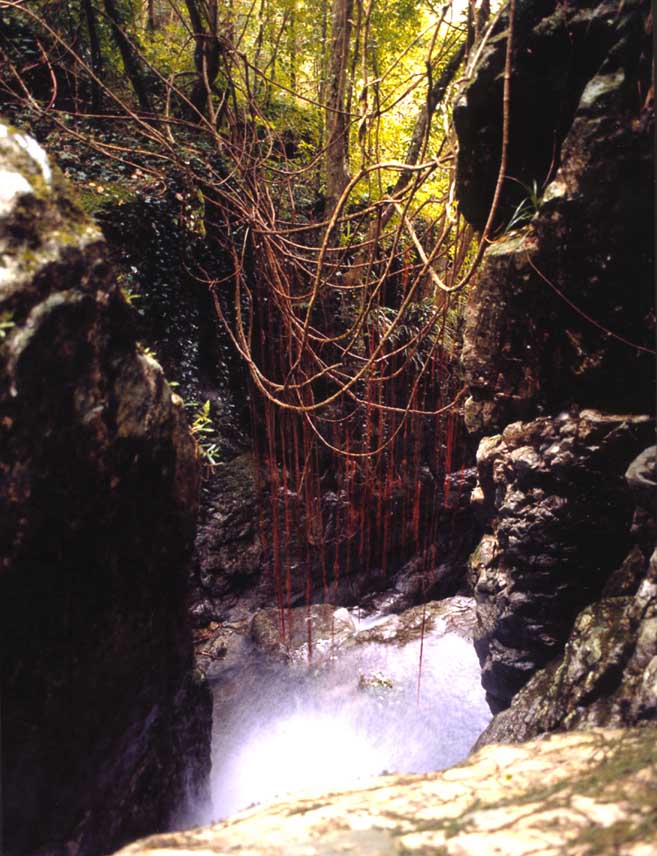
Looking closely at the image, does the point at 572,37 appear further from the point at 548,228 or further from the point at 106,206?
the point at 106,206

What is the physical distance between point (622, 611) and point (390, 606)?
3412 millimetres

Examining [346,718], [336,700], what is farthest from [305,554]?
[346,718]

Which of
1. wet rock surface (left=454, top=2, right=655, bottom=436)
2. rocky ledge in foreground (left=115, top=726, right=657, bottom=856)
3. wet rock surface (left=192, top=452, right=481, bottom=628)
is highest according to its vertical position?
wet rock surface (left=454, top=2, right=655, bottom=436)

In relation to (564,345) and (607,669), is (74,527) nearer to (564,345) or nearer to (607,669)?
(607,669)

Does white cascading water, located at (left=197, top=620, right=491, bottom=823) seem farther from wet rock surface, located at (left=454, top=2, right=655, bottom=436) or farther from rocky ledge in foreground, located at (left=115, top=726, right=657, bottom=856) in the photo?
wet rock surface, located at (left=454, top=2, right=655, bottom=436)

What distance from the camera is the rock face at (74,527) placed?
163 cm

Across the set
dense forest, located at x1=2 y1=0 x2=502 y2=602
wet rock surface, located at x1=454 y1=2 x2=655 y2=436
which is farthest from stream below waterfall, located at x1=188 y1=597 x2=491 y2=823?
wet rock surface, located at x1=454 y1=2 x2=655 y2=436

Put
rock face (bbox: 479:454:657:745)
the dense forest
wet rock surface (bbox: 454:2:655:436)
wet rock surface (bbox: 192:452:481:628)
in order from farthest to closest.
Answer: wet rock surface (bbox: 192:452:481:628) < the dense forest < wet rock surface (bbox: 454:2:655:436) < rock face (bbox: 479:454:657:745)

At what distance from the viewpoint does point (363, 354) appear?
502 centimetres

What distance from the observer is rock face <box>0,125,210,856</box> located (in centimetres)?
163

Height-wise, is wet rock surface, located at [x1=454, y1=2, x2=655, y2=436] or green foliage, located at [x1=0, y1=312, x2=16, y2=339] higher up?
wet rock surface, located at [x1=454, y1=2, x2=655, y2=436]

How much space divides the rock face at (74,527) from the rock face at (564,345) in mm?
1522

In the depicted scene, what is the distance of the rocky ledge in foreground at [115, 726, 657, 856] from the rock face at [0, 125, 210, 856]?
838 millimetres

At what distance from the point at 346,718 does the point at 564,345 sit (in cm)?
300
